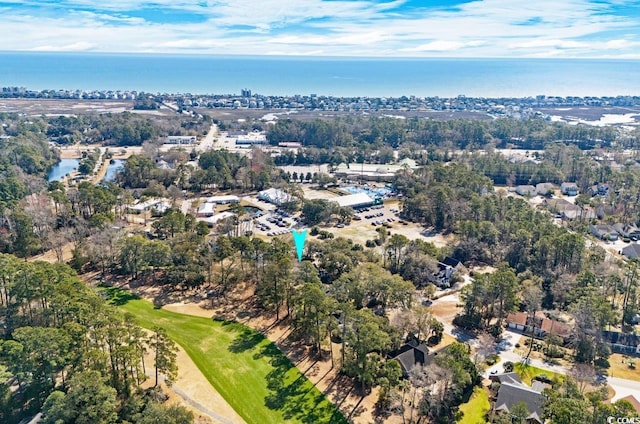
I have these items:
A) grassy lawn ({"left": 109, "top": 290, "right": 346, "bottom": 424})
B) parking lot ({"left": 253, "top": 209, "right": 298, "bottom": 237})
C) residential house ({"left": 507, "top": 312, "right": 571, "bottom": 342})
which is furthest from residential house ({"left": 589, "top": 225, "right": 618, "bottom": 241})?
grassy lawn ({"left": 109, "top": 290, "right": 346, "bottom": 424})

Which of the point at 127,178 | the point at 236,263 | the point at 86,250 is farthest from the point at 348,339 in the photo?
the point at 127,178

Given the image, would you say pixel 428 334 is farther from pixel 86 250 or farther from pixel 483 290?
pixel 86 250

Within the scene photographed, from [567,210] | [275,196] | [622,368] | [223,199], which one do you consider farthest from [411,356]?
[567,210]

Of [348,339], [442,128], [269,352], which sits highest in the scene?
[442,128]

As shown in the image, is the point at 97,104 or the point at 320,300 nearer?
the point at 320,300

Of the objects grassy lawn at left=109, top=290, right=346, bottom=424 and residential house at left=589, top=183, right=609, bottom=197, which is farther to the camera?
residential house at left=589, top=183, right=609, bottom=197

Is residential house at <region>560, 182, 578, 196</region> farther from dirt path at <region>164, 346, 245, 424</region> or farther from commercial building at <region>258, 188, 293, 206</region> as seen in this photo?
dirt path at <region>164, 346, 245, 424</region>

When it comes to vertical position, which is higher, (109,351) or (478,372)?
(109,351)
